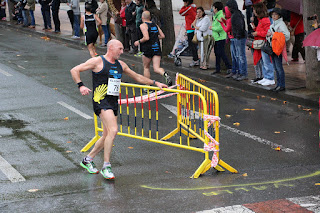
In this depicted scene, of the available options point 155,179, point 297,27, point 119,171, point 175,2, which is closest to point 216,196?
point 155,179

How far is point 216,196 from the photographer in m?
7.17

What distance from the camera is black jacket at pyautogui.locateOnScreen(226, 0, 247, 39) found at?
578 inches

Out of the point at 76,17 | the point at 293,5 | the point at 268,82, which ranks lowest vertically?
the point at 268,82

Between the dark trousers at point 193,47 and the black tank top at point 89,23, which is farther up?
the black tank top at point 89,23

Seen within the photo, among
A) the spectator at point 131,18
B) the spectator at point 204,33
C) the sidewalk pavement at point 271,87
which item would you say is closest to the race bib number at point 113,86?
the sidewalk pavement at point 271,87

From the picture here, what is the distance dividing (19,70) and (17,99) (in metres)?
4.24

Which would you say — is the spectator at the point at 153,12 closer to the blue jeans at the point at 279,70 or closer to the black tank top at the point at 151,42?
the black tank top at the point at 151,42

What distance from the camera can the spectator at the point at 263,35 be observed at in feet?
46.0

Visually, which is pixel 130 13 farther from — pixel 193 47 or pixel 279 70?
pixel 279 70

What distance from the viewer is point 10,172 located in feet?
27.2

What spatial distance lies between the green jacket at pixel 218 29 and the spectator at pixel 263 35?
1515 mm

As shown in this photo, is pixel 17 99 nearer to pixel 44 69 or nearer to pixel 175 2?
pixel 44 69

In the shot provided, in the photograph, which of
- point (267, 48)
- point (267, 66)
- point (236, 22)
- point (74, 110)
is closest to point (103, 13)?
point (236, 22)

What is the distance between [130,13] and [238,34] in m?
6.07
